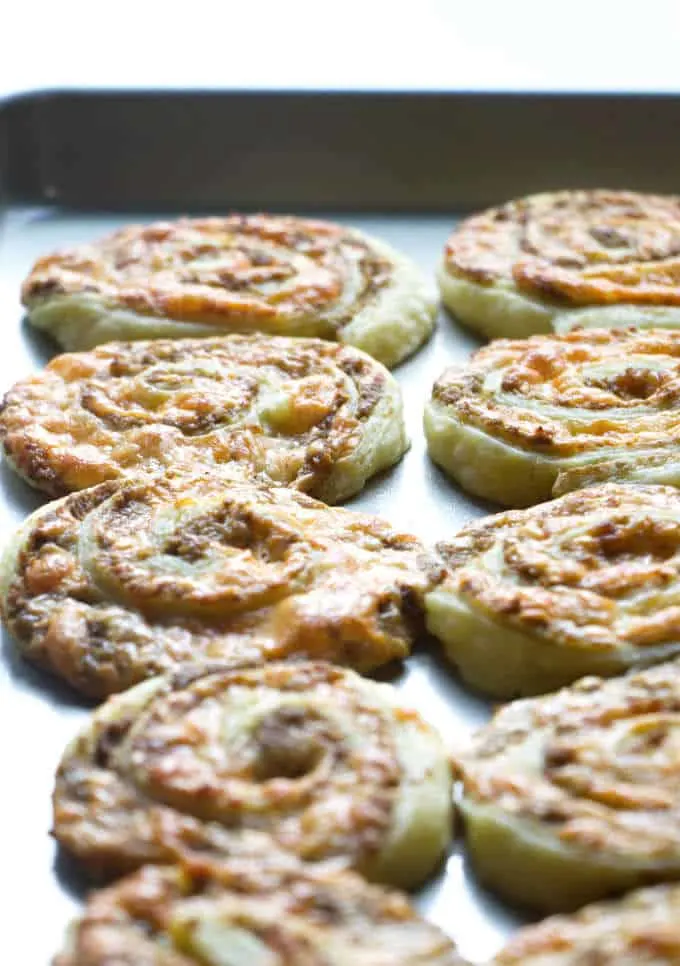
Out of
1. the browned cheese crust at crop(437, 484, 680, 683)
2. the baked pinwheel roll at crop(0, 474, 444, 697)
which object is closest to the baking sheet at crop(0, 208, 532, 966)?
the baked pinwheel roll at crop(0, 474, 444, 697)

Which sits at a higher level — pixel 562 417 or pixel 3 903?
pixel 562 417

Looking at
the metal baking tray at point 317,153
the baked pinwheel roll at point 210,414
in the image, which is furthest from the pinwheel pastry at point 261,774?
the metal baking tray at point 317,153

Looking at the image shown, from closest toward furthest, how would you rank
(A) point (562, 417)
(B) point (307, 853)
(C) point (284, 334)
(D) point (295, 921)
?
(D) point (295, 921)
(B) point (307, 853)
(A) point (562, 417)
(C) point (284, 334)

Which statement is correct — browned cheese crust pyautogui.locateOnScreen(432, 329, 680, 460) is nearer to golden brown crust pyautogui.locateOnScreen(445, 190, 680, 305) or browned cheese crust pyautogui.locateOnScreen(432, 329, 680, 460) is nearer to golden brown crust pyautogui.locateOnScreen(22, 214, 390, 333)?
golden brown crust pyautogui.locateOnScreen(445, 190, 680, 305)

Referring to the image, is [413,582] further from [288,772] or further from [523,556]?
[288,772]

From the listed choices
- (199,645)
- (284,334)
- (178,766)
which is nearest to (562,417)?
(284,334)

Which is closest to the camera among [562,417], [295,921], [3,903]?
A: [295,921]

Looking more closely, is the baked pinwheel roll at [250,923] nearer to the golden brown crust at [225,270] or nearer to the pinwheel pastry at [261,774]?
the pinwheel pastry at [261,774]

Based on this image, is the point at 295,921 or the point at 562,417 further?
the point at 562,417

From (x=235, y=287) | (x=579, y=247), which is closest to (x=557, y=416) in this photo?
(x=579, y=247)
